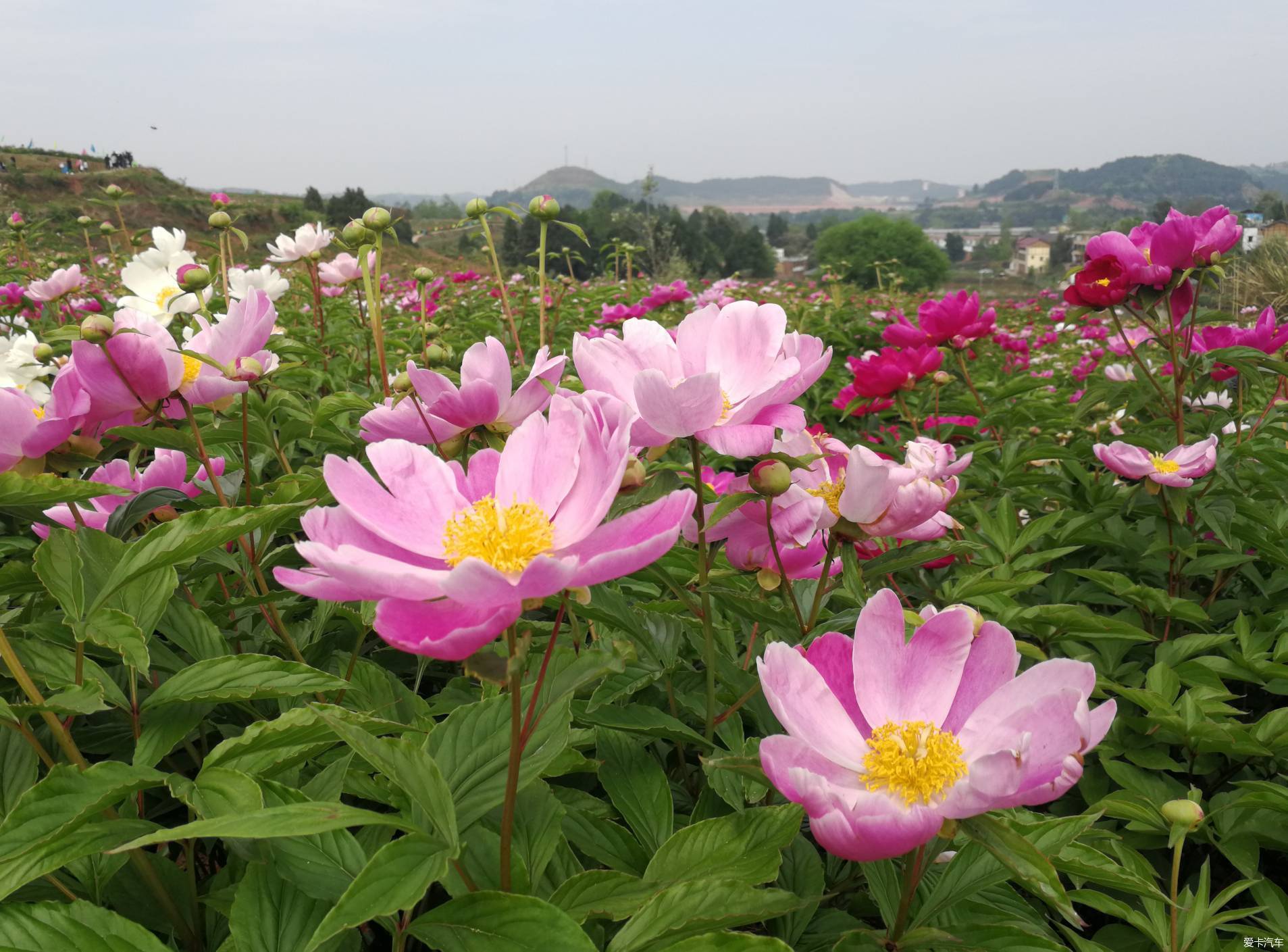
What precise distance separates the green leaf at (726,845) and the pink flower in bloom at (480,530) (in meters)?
→ 0.25

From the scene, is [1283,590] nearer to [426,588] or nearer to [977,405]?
[977,405]

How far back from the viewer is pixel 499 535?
0.68 metres

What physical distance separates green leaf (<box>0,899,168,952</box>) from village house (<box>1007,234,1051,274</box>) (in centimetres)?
9066

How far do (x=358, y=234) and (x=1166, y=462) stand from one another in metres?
1.70

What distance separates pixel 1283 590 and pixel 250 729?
210cm

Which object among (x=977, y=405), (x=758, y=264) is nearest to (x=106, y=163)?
(x=977, y=405)

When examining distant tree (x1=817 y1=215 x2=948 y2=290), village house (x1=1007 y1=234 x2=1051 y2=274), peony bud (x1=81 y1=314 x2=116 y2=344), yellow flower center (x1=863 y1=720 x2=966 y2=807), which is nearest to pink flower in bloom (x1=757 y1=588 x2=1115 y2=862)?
yellow flower center (x1=863 y1=720 x2=966 y2=807)

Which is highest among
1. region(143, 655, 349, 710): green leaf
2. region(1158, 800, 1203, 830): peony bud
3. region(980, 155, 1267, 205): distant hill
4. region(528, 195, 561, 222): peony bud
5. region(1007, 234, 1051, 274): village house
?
region(980, 155, 1267, 205): distant hill

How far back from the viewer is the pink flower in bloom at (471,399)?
916 millimetres

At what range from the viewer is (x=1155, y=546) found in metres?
Answer: 1.75

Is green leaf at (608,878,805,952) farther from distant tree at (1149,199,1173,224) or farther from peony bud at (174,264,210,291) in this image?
distant tree at (1149,199,1173,224)

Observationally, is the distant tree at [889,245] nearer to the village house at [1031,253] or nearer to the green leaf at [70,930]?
the village house at [1031,253]

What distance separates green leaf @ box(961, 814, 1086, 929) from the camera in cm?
55

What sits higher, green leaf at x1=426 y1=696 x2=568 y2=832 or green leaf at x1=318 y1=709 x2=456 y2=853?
green leaf at x1=318 y1=709 x2=456 y2=853
